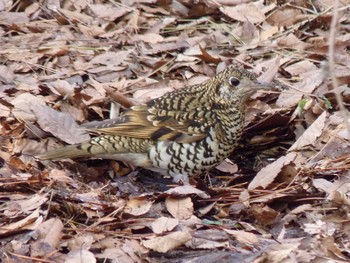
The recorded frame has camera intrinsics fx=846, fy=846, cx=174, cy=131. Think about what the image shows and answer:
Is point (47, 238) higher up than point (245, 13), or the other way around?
point (245, 13)

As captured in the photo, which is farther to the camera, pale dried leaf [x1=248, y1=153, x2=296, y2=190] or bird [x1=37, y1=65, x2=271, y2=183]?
bird [x1=37, y1=65, x2=271, y2=183]

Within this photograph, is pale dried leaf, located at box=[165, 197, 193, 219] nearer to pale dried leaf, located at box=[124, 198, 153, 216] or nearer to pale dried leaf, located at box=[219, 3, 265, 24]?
pale dried leaf, located at box=[124, 198, 153, 216]

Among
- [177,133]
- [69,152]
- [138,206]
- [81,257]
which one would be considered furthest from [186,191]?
[69,152]

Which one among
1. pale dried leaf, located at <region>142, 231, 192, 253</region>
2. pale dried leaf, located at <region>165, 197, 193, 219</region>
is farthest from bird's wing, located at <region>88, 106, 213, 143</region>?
pale dried leaf, located at <region>142, 231, 192, 253</region>

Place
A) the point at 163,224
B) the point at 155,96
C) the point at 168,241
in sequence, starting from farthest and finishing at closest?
the point at 155,96 < the point at 163,224 < the point at 168,241

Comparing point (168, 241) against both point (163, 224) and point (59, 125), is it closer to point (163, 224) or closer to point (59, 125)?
point (163, 224)

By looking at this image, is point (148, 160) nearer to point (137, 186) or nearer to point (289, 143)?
point (137, 186)

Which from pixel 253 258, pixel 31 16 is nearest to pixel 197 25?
pixel 31 16
